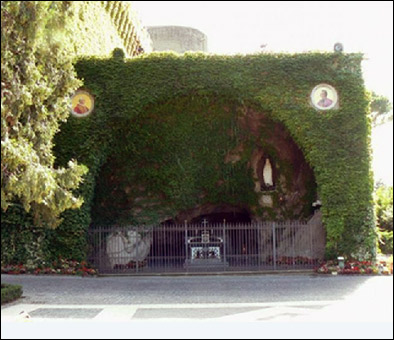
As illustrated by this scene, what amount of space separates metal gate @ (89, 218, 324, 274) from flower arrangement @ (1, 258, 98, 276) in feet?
2.91

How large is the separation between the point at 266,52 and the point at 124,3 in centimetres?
908

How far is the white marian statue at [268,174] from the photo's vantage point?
1895cm

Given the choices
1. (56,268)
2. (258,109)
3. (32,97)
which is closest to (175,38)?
(258,109)

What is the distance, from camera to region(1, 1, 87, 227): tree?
858cm

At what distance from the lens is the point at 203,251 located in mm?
16547

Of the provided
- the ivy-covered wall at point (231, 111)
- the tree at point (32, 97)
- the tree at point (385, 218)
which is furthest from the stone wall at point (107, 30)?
the tree at point (385, 218)

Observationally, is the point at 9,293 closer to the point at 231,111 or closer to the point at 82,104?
the point at 82,104

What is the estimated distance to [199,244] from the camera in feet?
54.9

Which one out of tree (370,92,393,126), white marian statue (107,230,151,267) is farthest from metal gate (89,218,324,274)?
tree (370,92,393,126)

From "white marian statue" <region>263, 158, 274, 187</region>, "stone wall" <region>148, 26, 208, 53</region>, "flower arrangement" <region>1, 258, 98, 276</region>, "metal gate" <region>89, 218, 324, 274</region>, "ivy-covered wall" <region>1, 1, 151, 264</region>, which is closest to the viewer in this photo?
"ivy-covered wall" <region>1, 1, 151, 264</region>

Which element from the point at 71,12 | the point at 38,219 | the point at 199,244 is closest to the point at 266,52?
the point at 199,244

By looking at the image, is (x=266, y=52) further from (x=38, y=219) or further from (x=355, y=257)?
(x=38, y=219)

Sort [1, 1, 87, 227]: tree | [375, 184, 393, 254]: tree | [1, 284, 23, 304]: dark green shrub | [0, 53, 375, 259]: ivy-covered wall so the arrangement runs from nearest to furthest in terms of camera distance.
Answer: [1, 1, 87, 227]: tree < [1, 284, 23, 304]: dark green shrub < [0, 53, 375, 259]: ivy-covered wall < [375, 184, 393, 254]: tree

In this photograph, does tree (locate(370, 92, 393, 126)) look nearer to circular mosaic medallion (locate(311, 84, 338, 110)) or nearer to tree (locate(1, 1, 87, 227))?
circular mosaic medallion (locate(311, 84, 338, 110))
